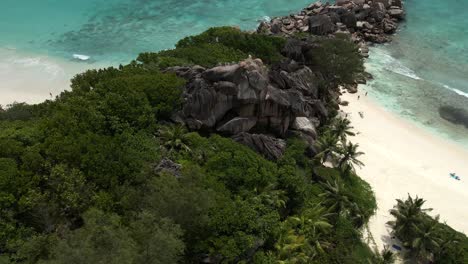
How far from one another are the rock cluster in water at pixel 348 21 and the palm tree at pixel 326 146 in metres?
33.9

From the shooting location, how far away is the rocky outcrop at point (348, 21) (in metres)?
73.1

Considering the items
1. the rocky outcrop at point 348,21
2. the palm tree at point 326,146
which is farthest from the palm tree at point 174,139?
the rocky outcrop at point 348,21

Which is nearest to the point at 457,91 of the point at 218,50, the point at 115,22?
the point at 218,50

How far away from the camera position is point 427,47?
256ft

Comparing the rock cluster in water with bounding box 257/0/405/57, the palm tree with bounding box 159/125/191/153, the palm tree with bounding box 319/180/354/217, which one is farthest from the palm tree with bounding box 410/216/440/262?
the rock cluster in water with bounding box 257/0/405/57

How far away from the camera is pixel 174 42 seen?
78.9m

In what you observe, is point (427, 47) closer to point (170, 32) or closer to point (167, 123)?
point (170, 32)

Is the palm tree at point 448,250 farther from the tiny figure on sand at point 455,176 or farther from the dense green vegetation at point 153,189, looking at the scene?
the tiny figure on sand at point 455,176

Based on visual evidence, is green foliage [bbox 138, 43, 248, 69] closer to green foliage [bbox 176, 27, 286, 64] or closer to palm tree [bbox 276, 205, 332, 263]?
green foliage [bbox 176, 27, 286, 64]

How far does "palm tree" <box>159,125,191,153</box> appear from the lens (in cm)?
3719

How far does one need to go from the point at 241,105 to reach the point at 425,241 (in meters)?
21.0

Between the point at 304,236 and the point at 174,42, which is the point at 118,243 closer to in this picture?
the point at 304,236

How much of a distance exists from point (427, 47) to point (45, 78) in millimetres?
68984

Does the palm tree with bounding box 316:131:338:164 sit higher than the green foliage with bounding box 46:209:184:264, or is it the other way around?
the green foliage with bounding box 46:209:184:264
